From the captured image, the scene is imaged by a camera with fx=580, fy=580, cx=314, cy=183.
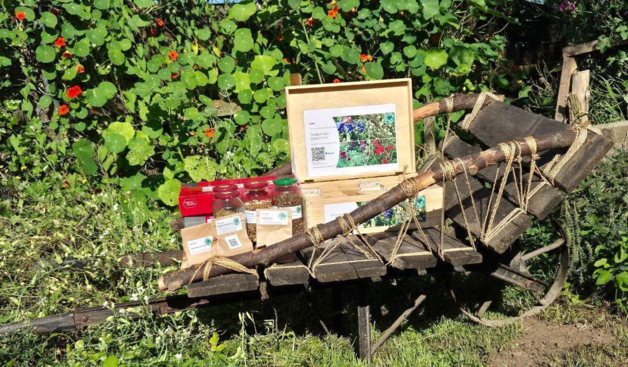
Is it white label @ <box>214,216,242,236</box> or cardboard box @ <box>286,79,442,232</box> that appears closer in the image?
white label @ <box>214,216,242,236</box>

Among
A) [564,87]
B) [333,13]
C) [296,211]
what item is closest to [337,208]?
[296,211]

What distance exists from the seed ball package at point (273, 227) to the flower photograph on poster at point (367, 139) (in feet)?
2.89

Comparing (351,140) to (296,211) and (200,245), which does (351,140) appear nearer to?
(296,211)

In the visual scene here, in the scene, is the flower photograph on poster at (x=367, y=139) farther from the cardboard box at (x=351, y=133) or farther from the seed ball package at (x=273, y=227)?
the seed ball package at (x=273, y=227)

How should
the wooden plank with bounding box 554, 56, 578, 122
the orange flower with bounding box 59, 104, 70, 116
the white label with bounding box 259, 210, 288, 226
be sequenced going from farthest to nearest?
the orange flower with bounding box 59, 104, 70, 116 < the wooden plank with bounding box 554, 56, 578, 122 < the white label with bounding box 259, 210, 288, 226

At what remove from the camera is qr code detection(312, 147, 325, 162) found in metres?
3.40

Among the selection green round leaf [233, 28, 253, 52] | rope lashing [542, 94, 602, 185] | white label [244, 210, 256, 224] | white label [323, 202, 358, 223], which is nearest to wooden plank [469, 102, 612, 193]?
rope lashing [542, 94, 602, 185]

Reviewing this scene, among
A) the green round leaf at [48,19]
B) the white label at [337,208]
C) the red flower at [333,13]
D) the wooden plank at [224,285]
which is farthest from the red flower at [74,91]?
the wooden plank at [224,285]

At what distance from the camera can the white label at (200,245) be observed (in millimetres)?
2518

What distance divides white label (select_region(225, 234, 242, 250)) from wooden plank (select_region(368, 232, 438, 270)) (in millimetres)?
633

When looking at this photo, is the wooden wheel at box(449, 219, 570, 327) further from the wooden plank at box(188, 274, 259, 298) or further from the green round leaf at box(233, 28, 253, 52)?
the green round leaf at box(233, 28, 253, 52)

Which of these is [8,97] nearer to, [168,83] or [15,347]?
[168,83]

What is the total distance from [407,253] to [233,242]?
30.6 inches

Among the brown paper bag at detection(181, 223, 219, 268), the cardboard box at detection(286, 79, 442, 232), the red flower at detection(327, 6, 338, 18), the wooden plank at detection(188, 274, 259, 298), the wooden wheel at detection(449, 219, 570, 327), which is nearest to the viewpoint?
the wooden plank at detection(188, 274, 259, 298)
